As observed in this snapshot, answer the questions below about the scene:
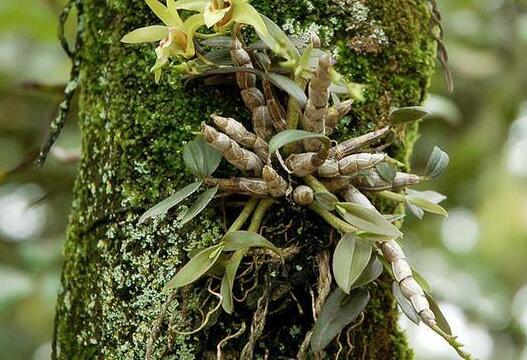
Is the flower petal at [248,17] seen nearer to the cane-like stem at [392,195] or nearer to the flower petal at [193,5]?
the flower petal at [193,5]

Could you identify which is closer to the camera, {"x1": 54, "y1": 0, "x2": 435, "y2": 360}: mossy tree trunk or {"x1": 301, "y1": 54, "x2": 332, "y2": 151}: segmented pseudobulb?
{"x1": 301, "y1": 54, "x2": 332, "y2": 151}: segmented pseudobulb

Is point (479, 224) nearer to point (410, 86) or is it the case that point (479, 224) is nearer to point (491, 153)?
point (491, 153)

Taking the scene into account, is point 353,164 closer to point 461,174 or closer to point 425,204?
point 425,204

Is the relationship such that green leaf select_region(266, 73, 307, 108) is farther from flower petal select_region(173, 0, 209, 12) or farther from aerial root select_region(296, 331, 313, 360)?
aerial root select_region(296, 331, 313, 360)

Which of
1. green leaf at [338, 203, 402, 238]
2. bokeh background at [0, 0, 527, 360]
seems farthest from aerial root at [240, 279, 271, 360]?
bokeh background at [0, 0, 527, 360]

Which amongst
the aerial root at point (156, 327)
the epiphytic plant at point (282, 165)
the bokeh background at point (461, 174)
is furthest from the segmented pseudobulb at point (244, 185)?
the bokeh background at point (461, 174)

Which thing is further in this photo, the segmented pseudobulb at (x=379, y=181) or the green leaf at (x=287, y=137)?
the segmented pseudobulb at (x=379, y=181)
